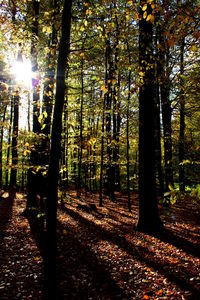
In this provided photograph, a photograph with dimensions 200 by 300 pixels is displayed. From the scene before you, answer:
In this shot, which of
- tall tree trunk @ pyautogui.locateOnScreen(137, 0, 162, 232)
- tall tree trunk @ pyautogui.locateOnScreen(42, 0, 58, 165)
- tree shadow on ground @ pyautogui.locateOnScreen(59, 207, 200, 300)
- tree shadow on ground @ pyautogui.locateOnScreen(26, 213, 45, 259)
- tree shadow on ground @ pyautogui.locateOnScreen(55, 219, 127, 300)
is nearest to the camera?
tall tree trunk @ pyautogui.locateOnScreen(42, 0, 58, 165)

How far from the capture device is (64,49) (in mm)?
3488

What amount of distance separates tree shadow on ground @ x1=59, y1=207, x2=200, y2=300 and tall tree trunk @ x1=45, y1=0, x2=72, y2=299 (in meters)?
2.99

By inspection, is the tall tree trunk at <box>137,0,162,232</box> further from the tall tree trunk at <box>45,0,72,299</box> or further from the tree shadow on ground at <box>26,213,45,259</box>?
the tall tree trunk at <box>45,0,72,299</box>

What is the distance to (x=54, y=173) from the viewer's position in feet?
11.3

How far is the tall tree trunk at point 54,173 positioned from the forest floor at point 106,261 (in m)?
1.91

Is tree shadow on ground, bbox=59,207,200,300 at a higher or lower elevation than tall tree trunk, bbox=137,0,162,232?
lower

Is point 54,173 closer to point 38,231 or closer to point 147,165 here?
point 147,165

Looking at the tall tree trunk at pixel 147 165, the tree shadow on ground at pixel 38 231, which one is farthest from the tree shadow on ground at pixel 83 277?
the tall tree trunk at pixel 147 165

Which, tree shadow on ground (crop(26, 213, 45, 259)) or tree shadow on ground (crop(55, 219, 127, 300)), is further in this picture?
tree shadow on ground (crop(26, 213, 45, 259))

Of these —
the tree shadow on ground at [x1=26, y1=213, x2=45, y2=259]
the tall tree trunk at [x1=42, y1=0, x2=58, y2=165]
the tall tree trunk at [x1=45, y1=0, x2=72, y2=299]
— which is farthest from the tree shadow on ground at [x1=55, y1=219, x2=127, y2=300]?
the tall tree trunk at [x1=42, y1=0, x2=58, y2=165]

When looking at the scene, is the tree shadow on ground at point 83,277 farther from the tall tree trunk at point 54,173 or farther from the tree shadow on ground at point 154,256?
the tall tree trunk at point 54,173

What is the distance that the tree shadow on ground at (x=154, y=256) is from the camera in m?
4.87

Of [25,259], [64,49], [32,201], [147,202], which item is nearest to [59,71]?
[64,49]

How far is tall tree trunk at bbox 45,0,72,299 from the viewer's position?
328 cm
